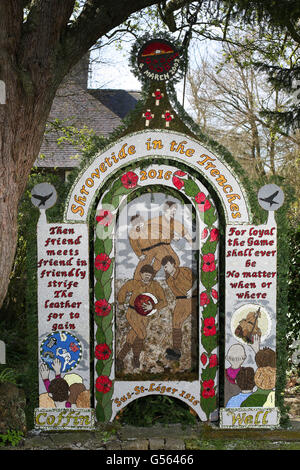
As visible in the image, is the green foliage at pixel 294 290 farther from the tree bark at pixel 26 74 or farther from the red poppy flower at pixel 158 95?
the tree bark at pixel 26 74

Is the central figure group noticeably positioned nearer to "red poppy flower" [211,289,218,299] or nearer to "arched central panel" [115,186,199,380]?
"arched central panel" [115,186,199,380]

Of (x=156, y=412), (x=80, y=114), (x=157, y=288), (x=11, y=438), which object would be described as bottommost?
(x=11, y=438)

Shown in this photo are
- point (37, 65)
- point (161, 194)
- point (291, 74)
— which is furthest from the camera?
point (291, 74)

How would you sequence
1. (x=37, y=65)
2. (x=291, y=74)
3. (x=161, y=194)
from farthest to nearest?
(x=291, y=74) < (x=161, y=194) < (x=37, y=65)

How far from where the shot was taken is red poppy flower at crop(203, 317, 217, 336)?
499cm

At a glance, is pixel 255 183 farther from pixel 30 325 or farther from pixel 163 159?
pixel 30 325

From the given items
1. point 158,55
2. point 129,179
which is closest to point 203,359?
point 129,179

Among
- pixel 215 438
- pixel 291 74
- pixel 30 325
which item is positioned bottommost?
pixel 215 438

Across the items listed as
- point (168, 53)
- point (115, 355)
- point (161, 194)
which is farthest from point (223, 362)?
point (168, 53)

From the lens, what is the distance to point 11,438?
4562mm

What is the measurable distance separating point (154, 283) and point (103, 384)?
3.87ft

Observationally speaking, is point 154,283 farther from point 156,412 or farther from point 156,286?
point 156,412

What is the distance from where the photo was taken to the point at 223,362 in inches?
196

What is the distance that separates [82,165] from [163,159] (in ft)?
2.75
